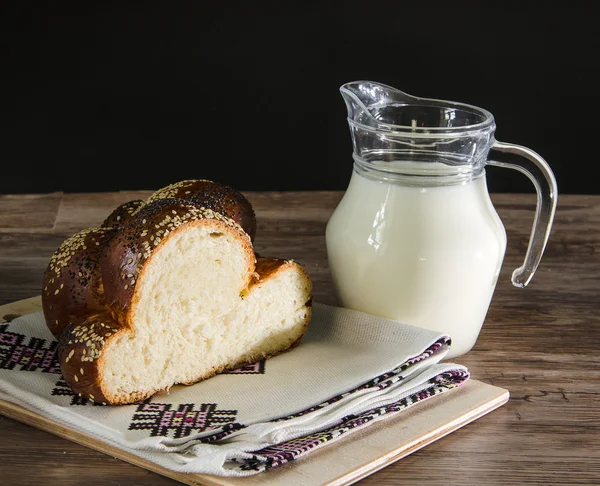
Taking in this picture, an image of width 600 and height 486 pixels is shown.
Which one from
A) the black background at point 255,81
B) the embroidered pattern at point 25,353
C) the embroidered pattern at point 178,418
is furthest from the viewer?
the black background at point 255,81

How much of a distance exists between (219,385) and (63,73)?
1.80 meters

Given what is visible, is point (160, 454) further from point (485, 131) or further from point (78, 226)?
point (78, 226)

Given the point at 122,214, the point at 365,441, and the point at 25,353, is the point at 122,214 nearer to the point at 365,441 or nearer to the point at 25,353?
the point at 25,353

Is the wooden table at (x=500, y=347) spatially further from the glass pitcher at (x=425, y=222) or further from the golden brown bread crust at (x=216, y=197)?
the golden brown bread crust at (x=216, y=197)

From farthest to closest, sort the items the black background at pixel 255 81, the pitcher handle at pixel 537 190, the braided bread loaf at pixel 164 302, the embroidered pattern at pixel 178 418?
the black background at pixel 255 81
the pitcher handle at pixel 537 190
the braided bread loaf at pixel 164 302
the embroidered pattern at pixel 178 418

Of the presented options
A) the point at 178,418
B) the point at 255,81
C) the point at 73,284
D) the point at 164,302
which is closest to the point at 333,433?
the point at 178,418

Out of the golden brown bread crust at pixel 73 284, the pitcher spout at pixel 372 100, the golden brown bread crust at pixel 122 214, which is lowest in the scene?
the golden brown bread crust at pixel 73 284

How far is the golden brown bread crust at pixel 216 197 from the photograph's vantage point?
5.49ft

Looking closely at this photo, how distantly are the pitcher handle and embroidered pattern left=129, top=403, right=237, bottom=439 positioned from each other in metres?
0.65

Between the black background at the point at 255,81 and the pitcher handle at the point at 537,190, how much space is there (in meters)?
1.38

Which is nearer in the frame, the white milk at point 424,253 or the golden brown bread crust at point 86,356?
the golden brown bread crust at point 86,356

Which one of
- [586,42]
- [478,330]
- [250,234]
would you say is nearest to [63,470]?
[250,234]

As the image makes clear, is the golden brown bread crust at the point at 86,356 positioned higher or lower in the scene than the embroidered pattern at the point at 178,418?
higher

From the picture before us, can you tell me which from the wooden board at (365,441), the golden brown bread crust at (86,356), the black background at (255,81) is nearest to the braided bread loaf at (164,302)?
the golden brown bread crust at (86,356)
